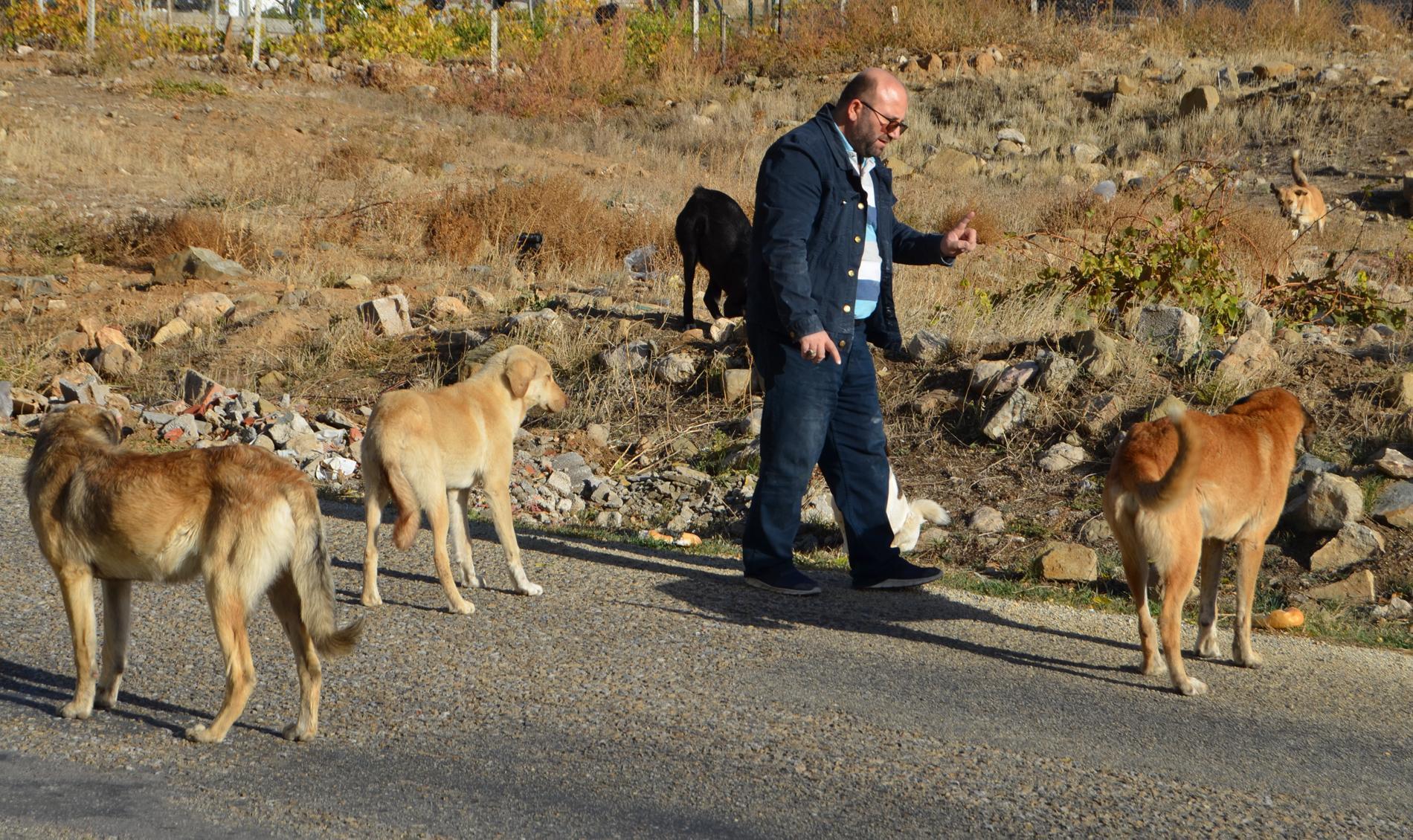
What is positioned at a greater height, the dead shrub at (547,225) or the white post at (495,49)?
the white post at (495,49)

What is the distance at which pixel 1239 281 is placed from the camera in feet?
37.5

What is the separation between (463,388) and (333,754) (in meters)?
2.31

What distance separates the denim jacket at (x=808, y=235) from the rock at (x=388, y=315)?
731cm

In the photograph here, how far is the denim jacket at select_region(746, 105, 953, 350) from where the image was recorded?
5578mm

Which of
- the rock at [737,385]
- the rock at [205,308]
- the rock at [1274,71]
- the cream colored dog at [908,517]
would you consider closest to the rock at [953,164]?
the rock at [1274,71]

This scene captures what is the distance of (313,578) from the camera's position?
13.0 ft

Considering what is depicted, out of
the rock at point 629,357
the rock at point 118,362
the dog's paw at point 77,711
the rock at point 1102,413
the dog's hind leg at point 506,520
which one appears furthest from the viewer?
the rock at point 118,362

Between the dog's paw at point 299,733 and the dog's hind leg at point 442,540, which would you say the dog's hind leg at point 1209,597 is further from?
the dog's paw at point 299,733

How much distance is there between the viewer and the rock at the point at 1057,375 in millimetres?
9562

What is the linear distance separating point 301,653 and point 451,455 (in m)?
1.79

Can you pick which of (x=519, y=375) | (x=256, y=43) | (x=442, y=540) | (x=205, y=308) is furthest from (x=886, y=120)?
(x=256, y=43)

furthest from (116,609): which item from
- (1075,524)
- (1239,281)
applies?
(1239,281)

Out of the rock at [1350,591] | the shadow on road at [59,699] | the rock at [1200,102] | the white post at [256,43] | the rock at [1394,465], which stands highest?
the white post at [256,43]

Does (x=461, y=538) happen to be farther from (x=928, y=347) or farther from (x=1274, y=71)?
(x=1274, y=71)
